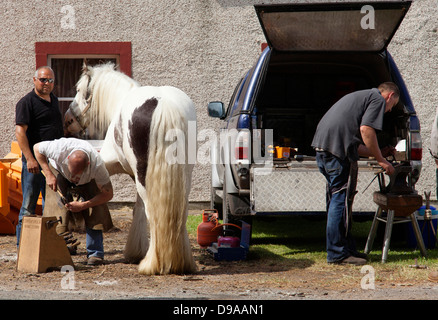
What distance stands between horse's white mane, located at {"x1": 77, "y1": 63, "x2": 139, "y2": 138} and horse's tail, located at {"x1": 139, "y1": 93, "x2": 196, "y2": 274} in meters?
1.03

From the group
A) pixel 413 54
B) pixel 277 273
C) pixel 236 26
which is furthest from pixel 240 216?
pixel 413 54

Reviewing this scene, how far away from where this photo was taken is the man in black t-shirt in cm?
645

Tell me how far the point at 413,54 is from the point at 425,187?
7.33ft

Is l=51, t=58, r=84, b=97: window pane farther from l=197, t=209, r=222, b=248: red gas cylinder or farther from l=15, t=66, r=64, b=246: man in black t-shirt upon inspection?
l=197, t=209, r=222, b=248: red gas cylinder

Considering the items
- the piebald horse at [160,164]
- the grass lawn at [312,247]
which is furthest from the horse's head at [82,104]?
the grass lawn at [312,247]

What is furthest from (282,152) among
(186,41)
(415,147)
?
(186,41)

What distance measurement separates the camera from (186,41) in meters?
10.3

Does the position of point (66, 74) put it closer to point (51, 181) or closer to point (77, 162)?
point (51, 181)

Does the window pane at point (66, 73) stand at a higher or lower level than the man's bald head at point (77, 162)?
higher

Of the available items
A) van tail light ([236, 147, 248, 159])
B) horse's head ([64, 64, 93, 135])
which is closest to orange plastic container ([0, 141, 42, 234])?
horse's head ([64, 64, 93, 135])

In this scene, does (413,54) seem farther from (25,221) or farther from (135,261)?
(25,221)

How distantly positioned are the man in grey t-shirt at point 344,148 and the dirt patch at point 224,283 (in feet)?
0.81

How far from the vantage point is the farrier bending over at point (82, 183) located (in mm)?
5664

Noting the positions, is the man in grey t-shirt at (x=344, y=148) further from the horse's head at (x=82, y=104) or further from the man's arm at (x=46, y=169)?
the man's arm at (x=46, y=169)
